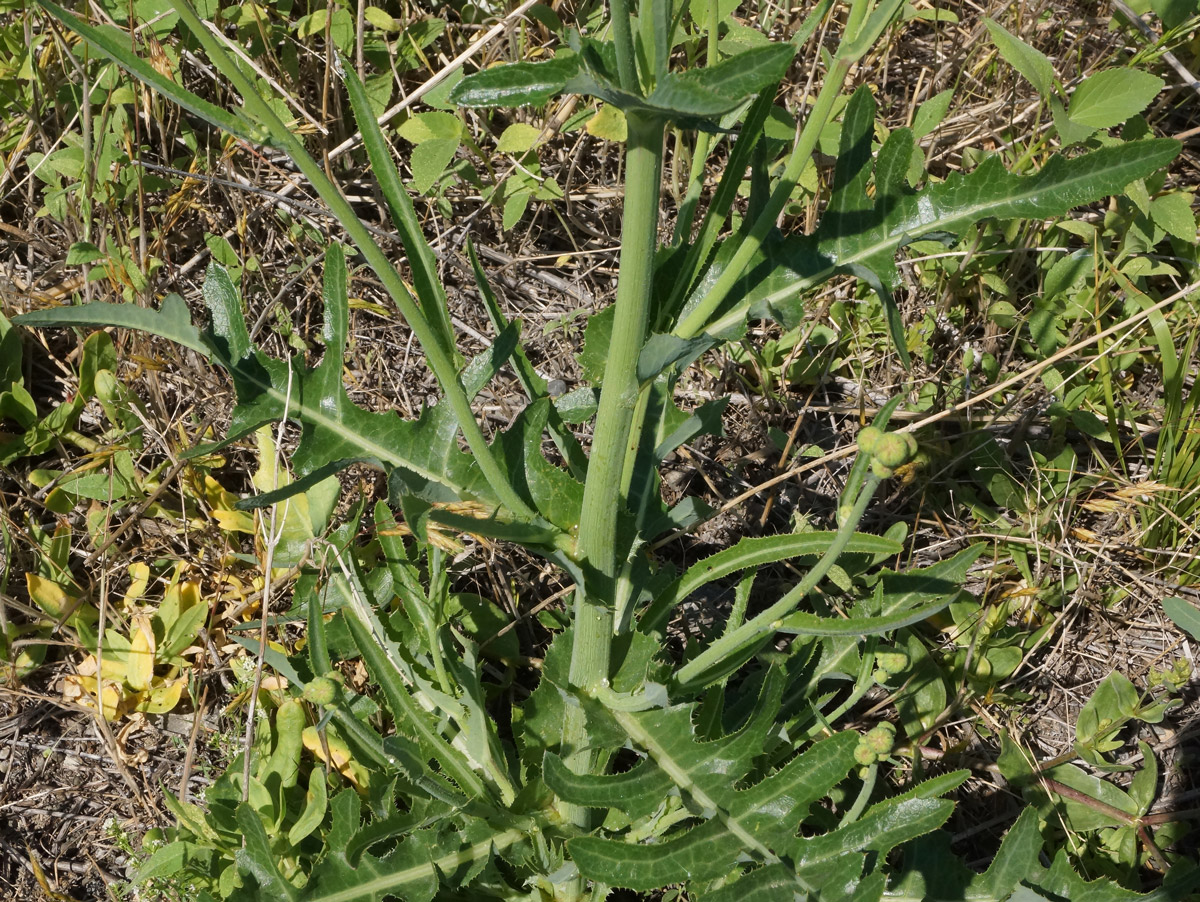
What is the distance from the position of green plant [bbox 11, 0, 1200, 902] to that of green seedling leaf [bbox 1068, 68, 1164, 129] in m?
1.09

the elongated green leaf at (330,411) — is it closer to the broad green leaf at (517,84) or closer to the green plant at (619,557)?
the green plant at (619,557)

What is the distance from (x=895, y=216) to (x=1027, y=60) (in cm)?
124

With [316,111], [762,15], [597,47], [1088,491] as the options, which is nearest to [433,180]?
[316,111]

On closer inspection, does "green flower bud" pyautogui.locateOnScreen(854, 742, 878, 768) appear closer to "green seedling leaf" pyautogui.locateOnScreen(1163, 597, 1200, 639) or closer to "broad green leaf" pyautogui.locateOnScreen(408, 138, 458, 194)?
"green seedling leaf" pyautogui.locateOnScreen(1163, 597, 1200, 639)

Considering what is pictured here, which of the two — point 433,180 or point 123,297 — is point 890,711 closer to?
point 433,180

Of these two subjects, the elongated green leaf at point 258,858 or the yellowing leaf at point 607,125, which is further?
the yellowing leaf at point 607,125

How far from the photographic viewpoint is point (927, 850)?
7.27 ft

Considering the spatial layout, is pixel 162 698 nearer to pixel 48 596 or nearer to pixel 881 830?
pixel 48 596

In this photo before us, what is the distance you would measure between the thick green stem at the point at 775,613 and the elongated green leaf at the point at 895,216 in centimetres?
33

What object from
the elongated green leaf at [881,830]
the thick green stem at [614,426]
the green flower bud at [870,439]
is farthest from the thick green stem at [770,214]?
the elongated green leaf at [881,830]

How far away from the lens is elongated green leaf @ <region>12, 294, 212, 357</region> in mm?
1648

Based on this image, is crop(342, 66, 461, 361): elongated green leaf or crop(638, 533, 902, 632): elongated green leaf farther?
crop(638, 533, 902, 632): elongated green leaf

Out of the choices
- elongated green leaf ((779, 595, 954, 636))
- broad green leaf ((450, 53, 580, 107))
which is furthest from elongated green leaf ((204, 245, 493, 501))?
broad green leaf ((450, 53, 580, 107))

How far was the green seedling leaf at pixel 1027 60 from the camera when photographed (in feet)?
8.57
